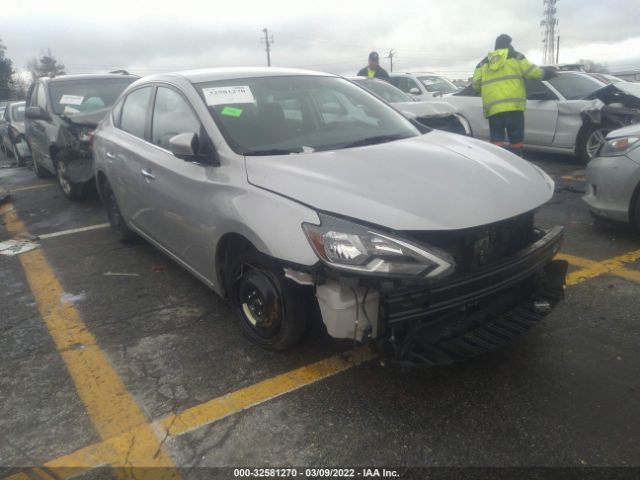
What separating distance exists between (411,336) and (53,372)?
82.0 inches

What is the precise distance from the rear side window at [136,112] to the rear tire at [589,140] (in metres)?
6.31

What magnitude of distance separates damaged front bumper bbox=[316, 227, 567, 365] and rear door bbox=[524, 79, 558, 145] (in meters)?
6.37

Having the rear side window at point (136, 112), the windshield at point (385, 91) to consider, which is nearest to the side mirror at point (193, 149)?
the rear side window at point (136, 112)

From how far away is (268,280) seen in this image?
2689mm

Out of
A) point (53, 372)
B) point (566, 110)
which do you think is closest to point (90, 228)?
point (53, 372)

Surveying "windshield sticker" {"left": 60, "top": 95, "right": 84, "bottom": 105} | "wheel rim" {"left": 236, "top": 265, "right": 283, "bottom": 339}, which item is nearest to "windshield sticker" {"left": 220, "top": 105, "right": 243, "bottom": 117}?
"wheel rim" {"left": 236, "top": 265, "right": 283, "bottom": 339}

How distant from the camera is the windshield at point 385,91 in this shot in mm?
8602

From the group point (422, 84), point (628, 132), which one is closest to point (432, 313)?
point (628, 132)

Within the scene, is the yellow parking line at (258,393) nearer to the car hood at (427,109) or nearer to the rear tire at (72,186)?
the car hood at (427,109)

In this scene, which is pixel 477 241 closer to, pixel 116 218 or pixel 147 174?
pixel 147 174

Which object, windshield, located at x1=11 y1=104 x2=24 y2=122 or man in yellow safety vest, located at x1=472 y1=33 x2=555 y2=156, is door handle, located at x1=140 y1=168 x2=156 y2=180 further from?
windshield, located at x1=11 y1=104 x2=24 y2=122

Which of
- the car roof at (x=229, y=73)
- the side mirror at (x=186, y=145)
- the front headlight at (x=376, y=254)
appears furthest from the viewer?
the car roof at (x=229, y=73)

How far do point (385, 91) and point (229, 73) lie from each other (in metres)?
5.61

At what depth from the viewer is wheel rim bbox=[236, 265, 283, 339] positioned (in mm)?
2688
